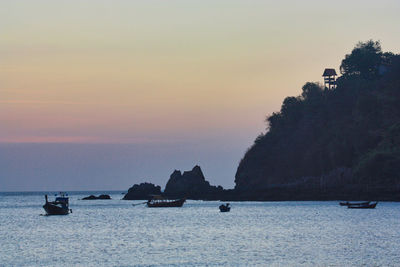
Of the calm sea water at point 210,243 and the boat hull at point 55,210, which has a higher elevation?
the boat hull at point 55,210

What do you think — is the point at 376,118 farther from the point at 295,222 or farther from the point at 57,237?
the point at 57,237

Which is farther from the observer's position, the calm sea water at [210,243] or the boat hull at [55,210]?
the boat hull at [55,210]

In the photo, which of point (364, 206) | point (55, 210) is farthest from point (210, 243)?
point (364, 206)

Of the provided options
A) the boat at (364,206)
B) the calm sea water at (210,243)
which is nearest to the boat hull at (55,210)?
the calm sea water at (210,243)

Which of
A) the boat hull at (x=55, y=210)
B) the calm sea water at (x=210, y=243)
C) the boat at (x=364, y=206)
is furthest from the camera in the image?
the boat at (x=364, y=206)

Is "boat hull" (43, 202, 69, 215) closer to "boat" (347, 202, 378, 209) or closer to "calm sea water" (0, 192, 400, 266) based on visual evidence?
"calm sea water" (0, 192, 400, 266)

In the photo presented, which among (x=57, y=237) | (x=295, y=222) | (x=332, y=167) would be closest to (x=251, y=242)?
(x=57, y=237)

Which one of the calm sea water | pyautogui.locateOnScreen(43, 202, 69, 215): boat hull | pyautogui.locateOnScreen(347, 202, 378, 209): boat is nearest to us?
the calm sea water

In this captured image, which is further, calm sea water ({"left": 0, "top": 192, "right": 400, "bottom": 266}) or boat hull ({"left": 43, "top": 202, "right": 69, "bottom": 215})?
boat hull ({"left": 43, "top": 202, "right": 69, "bottom": 215})

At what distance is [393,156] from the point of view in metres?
172

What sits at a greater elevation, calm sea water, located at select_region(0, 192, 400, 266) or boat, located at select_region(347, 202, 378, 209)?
boat, located at select_region(347, 202, 378, 209)

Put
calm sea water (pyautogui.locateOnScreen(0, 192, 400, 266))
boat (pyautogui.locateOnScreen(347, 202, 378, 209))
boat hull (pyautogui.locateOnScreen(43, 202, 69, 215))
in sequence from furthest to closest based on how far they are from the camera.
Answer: boat (pyautogui.locateOnScreen(347, 202, 378, 209)) → boat hull (pyautogui.locateOnScreen(43, 202, 69, 215)) → calm sea water (pyautogui.locateOnScreen(0, 192, 400, 266))

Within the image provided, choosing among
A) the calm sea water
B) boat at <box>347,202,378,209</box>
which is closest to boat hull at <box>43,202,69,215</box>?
the calm sea water

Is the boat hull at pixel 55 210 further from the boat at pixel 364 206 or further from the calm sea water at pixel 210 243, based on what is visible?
the boat at pixel 364 206
